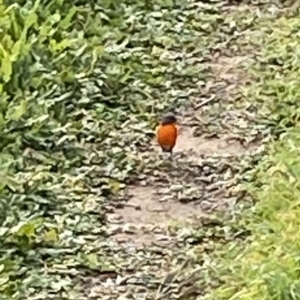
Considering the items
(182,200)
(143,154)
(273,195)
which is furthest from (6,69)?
(273,195)

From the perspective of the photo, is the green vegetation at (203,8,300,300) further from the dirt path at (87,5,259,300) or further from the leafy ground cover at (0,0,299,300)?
the dirt path at (87,5,259,300)

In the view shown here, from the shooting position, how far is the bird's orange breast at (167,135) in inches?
257

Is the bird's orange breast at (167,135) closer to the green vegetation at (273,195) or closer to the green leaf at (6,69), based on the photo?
the green vegetation at (273,195)

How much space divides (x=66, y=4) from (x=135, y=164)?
178 centimetres

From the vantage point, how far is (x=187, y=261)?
558 centimetres

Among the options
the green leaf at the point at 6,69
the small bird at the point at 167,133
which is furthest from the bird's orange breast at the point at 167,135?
the green leaf at the point at 6,69

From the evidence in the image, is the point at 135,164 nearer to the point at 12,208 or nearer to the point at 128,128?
the point at 128,128

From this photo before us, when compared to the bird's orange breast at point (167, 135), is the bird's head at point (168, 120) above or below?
above

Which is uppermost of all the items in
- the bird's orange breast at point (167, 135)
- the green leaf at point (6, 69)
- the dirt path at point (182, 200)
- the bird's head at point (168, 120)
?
the green leaf at point (6, 69)

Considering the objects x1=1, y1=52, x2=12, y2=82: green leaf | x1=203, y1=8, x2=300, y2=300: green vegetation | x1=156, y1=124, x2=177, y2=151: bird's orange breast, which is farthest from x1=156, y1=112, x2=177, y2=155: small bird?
x1=1, y1=52, x2=12, y2=82: green leaf

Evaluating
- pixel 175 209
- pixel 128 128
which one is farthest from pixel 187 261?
pixel 128 128

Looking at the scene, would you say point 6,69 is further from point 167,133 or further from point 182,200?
point 182,200

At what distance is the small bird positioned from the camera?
6539 mm

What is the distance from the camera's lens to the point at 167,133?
653 centimetres
